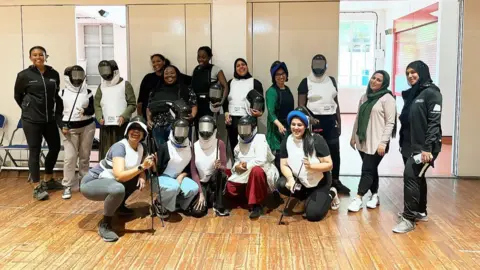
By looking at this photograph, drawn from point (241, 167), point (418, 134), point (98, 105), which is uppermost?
point (98, 105)

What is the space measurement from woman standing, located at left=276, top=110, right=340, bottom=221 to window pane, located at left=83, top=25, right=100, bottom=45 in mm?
5548

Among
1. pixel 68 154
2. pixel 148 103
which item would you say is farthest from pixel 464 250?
pixel 68 154

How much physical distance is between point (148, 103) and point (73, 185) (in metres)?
1.23

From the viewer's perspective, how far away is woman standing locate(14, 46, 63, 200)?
15.2 feet

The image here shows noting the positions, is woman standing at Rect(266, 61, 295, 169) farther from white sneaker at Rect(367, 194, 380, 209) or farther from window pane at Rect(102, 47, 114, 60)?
window pane at Rect(102, 47, 114, 60)

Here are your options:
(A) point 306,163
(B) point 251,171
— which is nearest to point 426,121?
(A) point 306,163

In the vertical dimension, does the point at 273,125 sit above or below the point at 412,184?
above

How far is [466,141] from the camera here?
5.65 metres

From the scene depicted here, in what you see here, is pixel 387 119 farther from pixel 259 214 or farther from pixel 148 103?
pixel 148 103

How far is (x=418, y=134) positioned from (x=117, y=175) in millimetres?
2419

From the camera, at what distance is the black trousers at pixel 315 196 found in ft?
13.0

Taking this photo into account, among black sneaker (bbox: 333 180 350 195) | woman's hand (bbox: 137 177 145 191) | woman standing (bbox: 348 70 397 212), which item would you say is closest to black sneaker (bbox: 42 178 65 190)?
woman's hand (bbox: 137 177 145 191)

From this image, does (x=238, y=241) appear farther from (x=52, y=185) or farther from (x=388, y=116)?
(x=52, y=185)

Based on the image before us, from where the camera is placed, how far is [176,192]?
3900 millimetres
